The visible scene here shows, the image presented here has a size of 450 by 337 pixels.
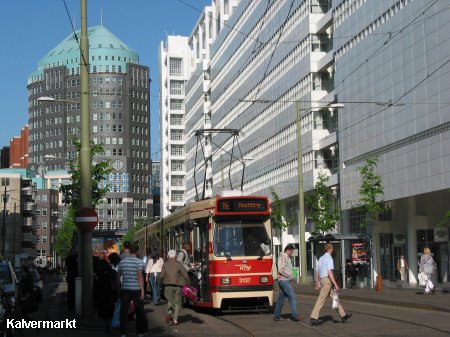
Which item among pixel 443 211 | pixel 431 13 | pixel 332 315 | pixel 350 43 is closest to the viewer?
pixel 332 315

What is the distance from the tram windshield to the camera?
22672 millimetres

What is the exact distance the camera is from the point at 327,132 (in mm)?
63562

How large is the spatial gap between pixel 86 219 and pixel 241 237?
4.56m

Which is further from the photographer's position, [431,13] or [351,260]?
[431,13]

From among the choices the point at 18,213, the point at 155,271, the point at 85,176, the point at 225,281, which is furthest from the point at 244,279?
the point at 18,213

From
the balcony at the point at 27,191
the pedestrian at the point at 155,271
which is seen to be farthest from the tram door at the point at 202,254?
the balcony at the point at 27,191

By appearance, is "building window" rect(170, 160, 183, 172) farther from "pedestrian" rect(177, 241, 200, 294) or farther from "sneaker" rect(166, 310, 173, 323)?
"sneaker" rect(166, 310, 173, 323)

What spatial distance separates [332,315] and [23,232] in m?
139

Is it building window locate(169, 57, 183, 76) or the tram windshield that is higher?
building window locate(169, 57, 183, 76)

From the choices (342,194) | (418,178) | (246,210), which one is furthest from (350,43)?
(246,210)

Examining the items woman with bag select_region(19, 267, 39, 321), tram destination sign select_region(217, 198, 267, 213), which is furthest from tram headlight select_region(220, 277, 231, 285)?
woman with bag select_region(19, 267, 39, 321)

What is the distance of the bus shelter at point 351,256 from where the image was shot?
128 ft

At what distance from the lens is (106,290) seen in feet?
60.7

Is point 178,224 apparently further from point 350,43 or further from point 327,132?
point 327,132
